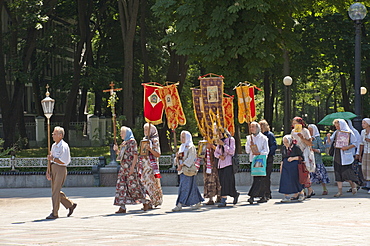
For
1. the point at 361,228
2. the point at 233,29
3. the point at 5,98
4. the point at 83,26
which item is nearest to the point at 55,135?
the point at 361,228

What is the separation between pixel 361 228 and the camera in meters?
11.8

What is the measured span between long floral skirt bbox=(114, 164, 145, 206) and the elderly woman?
3.44 meters

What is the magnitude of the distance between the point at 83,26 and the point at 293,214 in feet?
79.5

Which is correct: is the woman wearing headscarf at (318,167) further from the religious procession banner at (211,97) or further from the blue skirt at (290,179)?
the religious procession banner at (211,97)

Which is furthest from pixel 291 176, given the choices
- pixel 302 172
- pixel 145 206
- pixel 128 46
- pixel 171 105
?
A: pixel 128 46

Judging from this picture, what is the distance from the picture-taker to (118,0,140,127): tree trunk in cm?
3181

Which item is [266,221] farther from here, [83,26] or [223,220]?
[83,26]

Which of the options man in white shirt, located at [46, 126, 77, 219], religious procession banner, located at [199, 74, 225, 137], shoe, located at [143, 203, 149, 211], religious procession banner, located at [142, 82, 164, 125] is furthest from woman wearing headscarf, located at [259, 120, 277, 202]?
man in white shirt, located at [46, 126, 77, 219]

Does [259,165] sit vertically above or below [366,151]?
below

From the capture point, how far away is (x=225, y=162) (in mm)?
16641

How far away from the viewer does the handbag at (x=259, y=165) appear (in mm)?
16875

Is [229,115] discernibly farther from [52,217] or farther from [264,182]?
[52,217]

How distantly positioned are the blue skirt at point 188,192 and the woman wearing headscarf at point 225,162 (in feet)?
2.38

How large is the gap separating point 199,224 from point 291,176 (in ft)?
15.4
